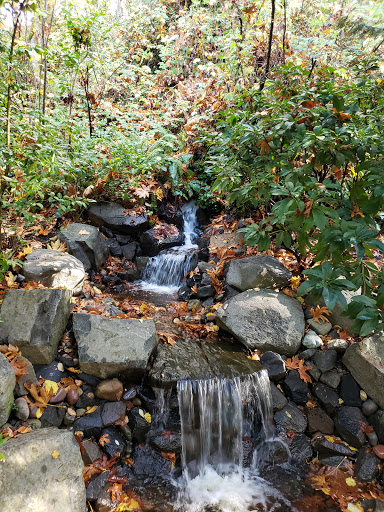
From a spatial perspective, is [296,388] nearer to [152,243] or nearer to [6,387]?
[6,387]

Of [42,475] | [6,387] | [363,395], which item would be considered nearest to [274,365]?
[363,395]

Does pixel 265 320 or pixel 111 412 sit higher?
pixel 265 320

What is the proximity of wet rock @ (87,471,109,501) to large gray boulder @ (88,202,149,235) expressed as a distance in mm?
→ 4814

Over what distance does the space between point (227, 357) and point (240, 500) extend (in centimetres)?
145

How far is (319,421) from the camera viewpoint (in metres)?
3.81

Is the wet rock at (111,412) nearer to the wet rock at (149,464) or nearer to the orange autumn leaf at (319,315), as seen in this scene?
the wet rock at (149,464)

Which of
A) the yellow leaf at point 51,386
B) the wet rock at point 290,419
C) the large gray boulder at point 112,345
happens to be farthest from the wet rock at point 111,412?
the wet rock at point 290,419

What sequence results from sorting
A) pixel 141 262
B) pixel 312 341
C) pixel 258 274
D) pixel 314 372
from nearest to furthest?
pixel 314 372 → pixel 312 341 → pixel 258 274 → pixel 141 262

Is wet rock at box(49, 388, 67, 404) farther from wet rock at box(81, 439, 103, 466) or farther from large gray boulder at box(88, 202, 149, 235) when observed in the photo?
large gray boulder at box(88, 202, 149, 235)

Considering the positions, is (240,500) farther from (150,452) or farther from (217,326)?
(217,326)

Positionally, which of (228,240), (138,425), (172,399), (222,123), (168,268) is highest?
(222,123)

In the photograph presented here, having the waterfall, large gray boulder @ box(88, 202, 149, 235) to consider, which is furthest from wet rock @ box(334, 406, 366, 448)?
large gray boulder @ box(88, 202, 149, 235)

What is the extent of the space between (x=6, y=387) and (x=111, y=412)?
109cm

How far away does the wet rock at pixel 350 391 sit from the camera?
12.5 ft
